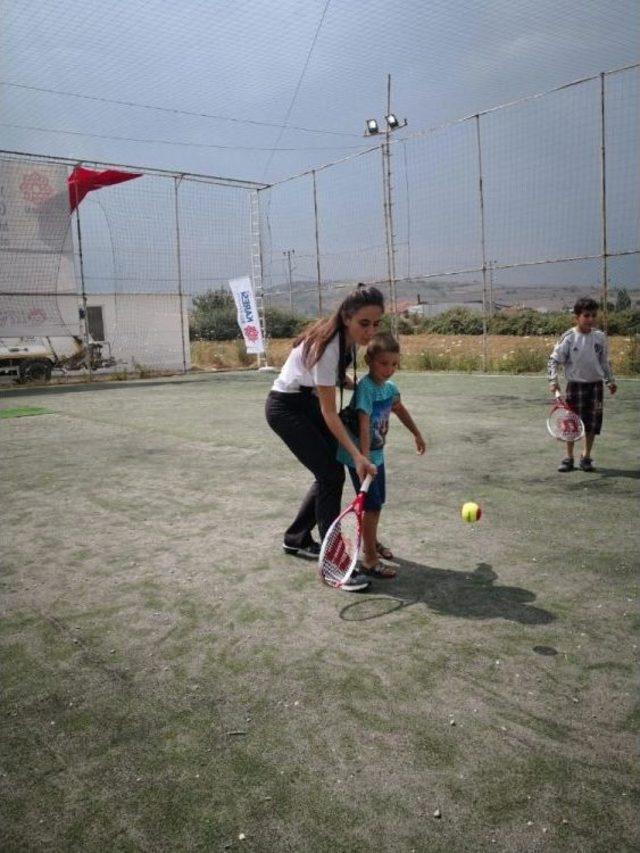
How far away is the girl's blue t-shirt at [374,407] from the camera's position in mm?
3865

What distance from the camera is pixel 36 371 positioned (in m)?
20.0

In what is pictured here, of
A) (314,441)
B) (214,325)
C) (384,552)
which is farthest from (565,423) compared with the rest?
(214,325)

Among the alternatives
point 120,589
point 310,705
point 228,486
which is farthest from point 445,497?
point 310,705

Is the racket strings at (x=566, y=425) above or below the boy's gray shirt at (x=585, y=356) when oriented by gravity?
below

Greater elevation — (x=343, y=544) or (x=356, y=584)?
(x=343, y=544)

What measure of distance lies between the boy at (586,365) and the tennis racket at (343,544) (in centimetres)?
372

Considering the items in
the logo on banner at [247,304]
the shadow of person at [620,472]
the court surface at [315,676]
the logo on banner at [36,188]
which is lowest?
Answer: the court surface at [315,676]

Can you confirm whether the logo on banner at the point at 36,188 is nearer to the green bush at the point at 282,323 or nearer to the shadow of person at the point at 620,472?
the green bush at the point at 282,323

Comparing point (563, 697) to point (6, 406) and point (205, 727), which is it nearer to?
point (205, 727)

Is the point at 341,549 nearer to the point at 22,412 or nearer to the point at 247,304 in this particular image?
the point at 22,412

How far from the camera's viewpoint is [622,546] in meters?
4.37

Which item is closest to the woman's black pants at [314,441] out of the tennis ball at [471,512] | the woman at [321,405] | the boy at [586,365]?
the woman at [321,405]

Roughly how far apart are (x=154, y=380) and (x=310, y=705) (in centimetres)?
1913

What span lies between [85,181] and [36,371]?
235 inches
